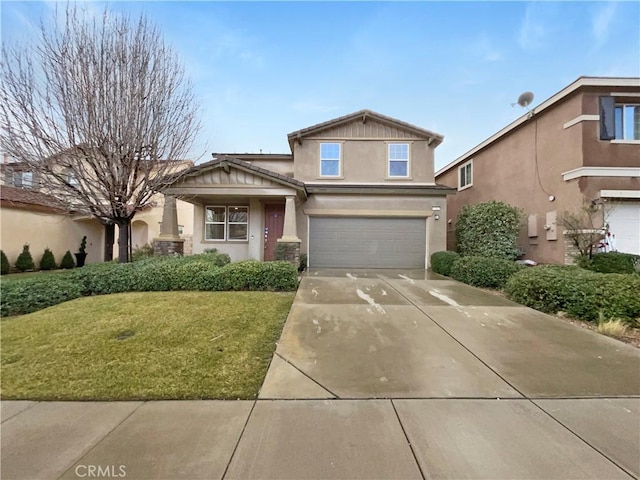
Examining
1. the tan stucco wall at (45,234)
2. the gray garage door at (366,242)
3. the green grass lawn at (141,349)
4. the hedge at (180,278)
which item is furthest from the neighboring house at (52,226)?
the gray garage door at (366,242)

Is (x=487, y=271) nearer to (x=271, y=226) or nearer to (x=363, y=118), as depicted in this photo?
(x=271, y=226)

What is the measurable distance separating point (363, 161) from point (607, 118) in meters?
8.54

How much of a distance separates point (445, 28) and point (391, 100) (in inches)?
243

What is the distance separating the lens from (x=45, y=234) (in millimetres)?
14984

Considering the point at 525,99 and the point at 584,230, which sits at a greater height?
the point at 525,99

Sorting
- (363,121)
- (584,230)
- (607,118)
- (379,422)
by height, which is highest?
(363,121)

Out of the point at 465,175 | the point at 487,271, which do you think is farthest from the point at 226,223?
the point at 465,175

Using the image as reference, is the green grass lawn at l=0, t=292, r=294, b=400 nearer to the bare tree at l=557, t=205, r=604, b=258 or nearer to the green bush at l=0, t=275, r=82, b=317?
the green bush at l=0, t=275, r=82, b=317

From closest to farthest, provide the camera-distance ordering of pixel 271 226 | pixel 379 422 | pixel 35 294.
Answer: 1. pixel 379 422
2. pixel 35 294
3. pixel 271 226

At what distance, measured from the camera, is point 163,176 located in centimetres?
892

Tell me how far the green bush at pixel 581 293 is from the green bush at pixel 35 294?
10718mm

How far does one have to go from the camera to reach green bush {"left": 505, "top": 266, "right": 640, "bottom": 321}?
→ 526cm

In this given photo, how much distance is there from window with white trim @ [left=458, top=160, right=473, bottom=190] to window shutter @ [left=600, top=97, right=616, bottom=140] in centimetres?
659

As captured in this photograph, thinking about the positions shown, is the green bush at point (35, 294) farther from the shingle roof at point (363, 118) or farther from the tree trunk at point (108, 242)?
the tree trunk at point (108, 242)
